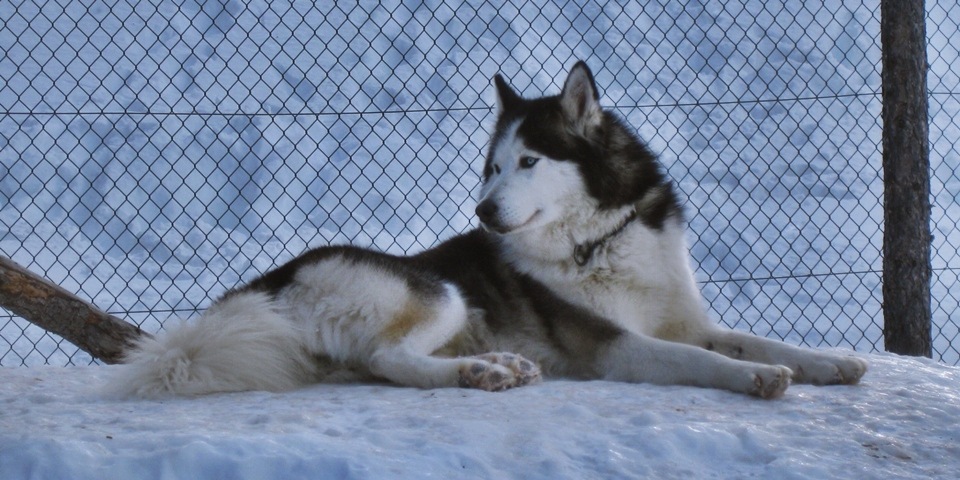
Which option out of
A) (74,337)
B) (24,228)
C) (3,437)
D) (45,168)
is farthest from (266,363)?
(45,168)

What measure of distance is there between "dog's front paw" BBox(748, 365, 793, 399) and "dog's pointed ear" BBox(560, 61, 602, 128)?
3.74 feet

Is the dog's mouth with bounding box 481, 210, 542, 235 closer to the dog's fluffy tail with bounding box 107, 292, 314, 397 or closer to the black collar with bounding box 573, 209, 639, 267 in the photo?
the black collar with bounding box 573, 209, 639, 267

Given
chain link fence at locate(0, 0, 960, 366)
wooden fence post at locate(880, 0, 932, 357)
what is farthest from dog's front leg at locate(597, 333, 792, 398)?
chain link fence at locate(0, 0, 960, 366)

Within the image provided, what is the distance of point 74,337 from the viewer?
353 centimetres

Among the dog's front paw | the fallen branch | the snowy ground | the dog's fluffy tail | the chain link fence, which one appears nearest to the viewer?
the snowy ground

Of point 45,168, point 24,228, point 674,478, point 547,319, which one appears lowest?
point 674,478

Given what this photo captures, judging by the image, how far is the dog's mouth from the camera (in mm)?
3090

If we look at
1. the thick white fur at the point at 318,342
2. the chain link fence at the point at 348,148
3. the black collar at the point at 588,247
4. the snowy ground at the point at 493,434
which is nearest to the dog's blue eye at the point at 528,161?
the black collar at the point at 588,247

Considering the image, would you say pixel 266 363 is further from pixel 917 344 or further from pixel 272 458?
pixel 917 344

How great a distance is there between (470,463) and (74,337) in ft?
7.33

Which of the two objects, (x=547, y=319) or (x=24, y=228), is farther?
(x=24, y=228)

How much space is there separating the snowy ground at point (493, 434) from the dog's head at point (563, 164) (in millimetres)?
673

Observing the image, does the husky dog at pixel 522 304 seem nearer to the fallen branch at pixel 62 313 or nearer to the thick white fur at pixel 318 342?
the thick white fur at pixel 318 342

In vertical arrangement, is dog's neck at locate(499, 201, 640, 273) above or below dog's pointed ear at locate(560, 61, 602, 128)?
below
